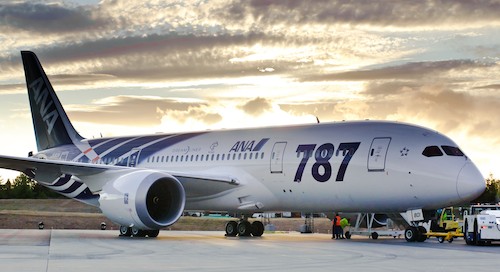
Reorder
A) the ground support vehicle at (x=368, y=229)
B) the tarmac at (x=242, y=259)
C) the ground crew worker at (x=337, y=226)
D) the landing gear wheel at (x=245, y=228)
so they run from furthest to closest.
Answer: the landing gear wheel at (x=245, y=228), the ground crew worker at (x=337, y=226), the ground support vehicle at (x=368, y=229), the tarmac at (x=242, y=259)

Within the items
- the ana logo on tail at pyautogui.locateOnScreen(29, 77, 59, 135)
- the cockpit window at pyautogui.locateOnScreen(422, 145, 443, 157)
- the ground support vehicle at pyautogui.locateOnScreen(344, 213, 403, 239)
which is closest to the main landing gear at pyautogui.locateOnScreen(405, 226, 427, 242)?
the cockpit window at pyautogui.locateOnScreen(422, 145, 443, 157)

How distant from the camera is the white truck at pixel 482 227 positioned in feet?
83.7

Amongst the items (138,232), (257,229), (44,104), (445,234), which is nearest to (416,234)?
(445,234)

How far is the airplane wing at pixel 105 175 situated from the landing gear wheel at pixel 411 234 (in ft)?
22.1

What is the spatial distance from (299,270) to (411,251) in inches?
273

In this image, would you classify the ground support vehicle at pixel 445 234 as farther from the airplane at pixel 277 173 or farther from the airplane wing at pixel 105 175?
the airplane wing at pixel 105 175

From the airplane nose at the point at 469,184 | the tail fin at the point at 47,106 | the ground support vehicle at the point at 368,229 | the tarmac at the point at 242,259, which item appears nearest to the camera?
the tarmac at the point at 242,259

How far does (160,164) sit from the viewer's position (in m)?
35.2

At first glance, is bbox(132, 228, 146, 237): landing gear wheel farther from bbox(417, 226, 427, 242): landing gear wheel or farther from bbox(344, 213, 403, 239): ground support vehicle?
bbox(417, 226, 427, 242): landing gear wheel

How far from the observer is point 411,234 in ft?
89.3

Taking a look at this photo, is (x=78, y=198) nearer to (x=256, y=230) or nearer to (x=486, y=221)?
(x=256, y=230)

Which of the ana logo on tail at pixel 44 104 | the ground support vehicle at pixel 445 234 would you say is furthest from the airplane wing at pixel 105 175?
the ana logo on tail at pixel 44 104

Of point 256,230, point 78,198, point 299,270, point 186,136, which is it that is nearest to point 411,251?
point 299,270

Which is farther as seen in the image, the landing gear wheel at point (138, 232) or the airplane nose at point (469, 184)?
the landing gear wheel at point (138, 232)
